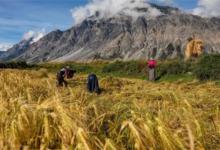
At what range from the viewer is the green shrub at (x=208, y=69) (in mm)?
32875

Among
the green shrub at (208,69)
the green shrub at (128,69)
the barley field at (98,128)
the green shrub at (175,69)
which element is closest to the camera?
the barley field at (98,128)

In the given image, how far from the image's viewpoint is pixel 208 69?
33.2 meters

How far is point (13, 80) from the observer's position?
9547 millimetres

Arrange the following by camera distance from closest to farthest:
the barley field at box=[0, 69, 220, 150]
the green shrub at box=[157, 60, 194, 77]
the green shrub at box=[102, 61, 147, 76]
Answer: the barley field at box=[0, 69, 220, 150] < the green shrub at box=[157, 60, 194, 77] < the green shrub at box=[102, 61, 147, 76]

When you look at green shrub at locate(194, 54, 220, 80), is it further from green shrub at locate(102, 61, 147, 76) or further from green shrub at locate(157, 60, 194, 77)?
green shrub at locate(102, 61, 147, 76)

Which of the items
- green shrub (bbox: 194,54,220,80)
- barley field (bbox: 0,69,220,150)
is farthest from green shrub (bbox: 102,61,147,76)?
barley field (bbox: 0,69,220,150)

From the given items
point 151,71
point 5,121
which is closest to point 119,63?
point 151,71

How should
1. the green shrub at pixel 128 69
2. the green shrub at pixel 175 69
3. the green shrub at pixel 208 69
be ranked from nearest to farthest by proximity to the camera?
the green shrub at pixel 208 69 → the green shrub at pixel 175 69 → the green shrub at pixel 128 69

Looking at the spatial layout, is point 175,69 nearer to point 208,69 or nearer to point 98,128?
point 208,69

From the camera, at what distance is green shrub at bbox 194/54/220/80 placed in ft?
108

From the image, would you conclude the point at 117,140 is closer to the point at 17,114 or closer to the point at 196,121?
the point at 196,121

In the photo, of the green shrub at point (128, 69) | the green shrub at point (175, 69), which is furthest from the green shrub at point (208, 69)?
the green shrub at point (128, 69)

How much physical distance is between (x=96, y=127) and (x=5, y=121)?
1.02 meters

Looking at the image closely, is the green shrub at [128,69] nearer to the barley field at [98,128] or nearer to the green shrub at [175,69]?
the green shrub at [175,69]
